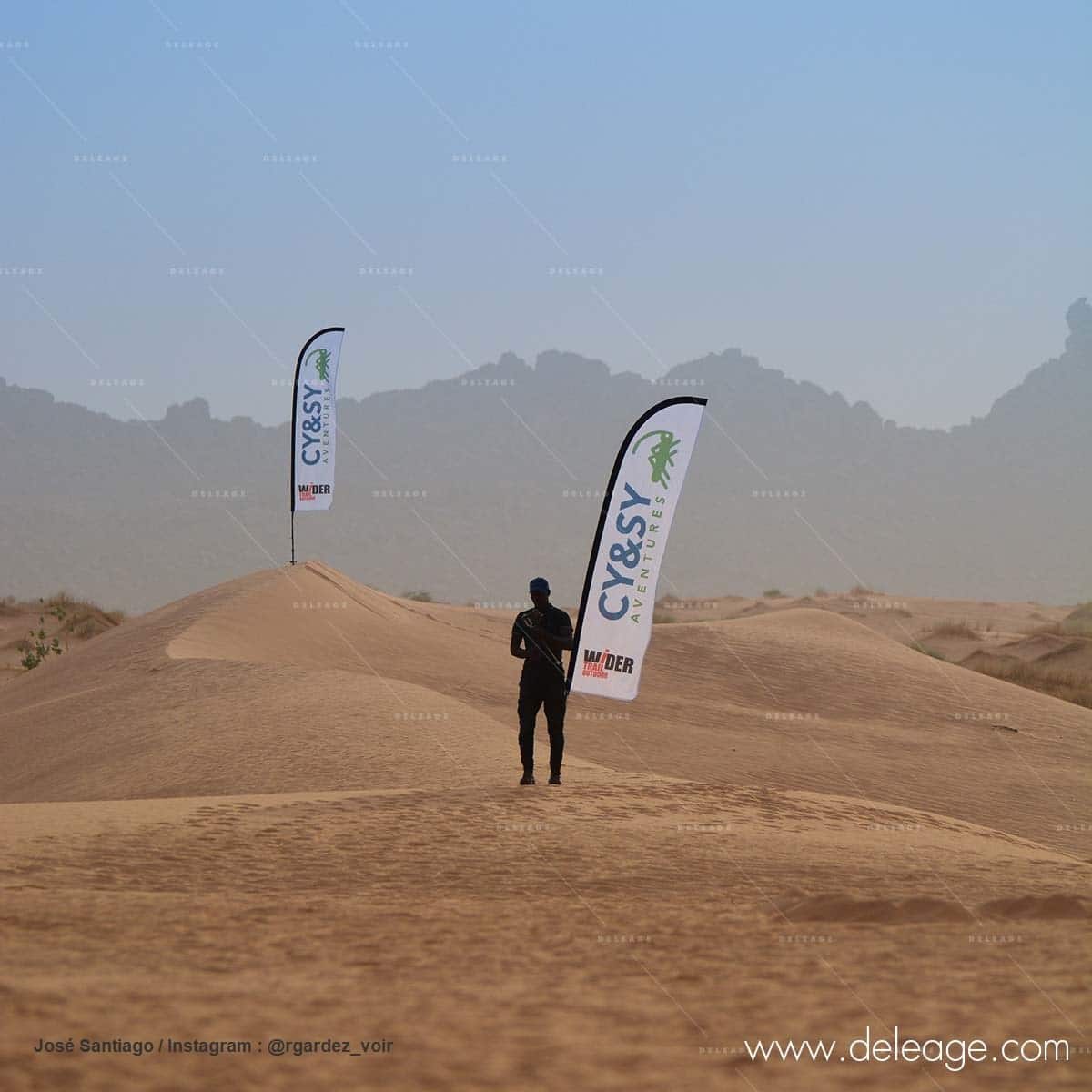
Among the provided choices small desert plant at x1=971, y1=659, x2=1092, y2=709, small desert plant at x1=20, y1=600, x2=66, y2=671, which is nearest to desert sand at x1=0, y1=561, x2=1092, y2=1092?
small desert plant at x1=971, y1=659, x2=1092, y2=709

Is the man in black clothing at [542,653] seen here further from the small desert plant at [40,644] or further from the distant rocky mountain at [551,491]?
the distant rocky mountain at [551,491]

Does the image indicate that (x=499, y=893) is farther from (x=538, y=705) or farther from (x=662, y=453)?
(x=662, y=453)

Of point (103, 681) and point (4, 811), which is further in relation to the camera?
point (103, 681)

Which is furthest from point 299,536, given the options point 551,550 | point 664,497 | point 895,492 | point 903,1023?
point 903,1023

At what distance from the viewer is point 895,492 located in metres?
134

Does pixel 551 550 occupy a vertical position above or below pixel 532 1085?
above

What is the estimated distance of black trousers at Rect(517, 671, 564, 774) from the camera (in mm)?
11477

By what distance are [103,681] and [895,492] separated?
12216cm

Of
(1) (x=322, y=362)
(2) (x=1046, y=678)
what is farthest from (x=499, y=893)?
(2) (x=1046, y=678)

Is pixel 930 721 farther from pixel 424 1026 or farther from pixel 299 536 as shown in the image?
pixel 299 536

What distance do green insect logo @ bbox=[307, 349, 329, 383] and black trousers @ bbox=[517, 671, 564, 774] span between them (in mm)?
13410

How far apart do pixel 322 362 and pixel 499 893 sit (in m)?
17.3

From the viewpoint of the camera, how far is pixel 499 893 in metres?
7.98

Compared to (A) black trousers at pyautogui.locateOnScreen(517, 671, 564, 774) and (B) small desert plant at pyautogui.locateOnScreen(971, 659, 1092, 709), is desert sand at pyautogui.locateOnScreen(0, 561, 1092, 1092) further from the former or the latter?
(B) small desert plant at pyautogui.locateOnScreen(971, 659, 1092, 709)
